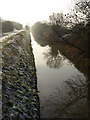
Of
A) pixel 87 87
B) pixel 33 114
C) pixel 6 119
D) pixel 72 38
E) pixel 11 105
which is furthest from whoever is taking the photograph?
pixel 72 38

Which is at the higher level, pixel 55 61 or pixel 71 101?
pixel 55 61

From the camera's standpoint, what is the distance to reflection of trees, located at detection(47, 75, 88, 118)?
7.97 metres

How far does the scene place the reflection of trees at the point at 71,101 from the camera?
26.1ft

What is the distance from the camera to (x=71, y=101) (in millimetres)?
9203

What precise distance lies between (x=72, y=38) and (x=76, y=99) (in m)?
11.1

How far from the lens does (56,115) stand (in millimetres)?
7922

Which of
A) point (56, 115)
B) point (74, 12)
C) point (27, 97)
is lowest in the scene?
point (56, 115)

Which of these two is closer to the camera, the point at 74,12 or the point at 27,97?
the point at 27,97

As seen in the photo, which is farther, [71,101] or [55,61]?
[55,61]

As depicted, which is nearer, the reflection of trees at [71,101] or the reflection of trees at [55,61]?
the reflection of trees at [71,101]

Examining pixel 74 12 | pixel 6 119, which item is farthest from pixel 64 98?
pixel 74 12

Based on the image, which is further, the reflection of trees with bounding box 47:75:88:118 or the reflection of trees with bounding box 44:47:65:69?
the reflection of trees with bounding box 44:47:65:69

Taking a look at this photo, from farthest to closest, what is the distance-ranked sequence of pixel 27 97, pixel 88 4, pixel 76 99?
pixel 88 4 < pixel 76 99 < pixel 27 97

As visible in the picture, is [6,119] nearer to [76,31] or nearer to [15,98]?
[15,98]
